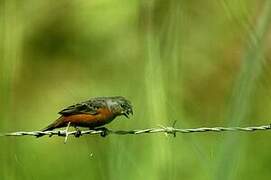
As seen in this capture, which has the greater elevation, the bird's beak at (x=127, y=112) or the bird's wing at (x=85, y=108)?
the bird's wing at (x=85, y=108)

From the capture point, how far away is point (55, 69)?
2457mm

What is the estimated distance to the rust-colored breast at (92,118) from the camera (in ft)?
2.78

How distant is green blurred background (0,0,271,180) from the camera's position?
0.78 meters

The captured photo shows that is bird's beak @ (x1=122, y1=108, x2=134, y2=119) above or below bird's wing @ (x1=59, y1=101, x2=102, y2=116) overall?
below

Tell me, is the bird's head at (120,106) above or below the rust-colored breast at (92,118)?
above

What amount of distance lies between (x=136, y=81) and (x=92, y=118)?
8cm

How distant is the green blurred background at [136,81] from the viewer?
0.78 m

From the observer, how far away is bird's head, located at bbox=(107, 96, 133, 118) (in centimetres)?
83

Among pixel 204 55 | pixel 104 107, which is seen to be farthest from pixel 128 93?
pixel 204 55

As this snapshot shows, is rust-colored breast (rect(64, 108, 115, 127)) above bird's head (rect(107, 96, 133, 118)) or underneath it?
underneath

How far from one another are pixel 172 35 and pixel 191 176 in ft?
3.05

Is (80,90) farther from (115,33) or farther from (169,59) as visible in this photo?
(169,59)

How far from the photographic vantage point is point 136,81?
92 cm

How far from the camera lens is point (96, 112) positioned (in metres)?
0.86
